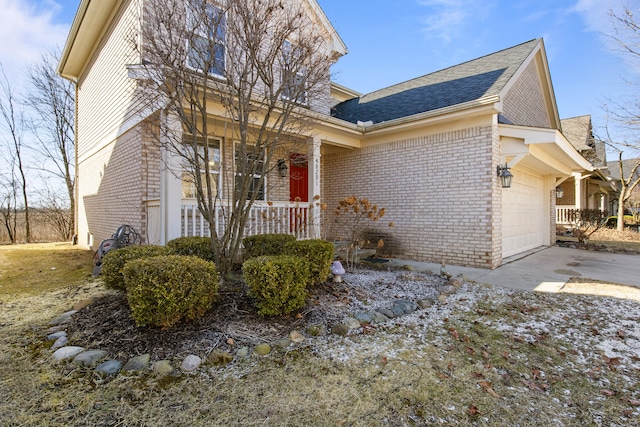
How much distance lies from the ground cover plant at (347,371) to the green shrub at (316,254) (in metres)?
0.40

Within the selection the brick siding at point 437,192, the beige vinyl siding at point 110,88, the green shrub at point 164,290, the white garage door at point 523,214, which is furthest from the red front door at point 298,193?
the white garage door at point 523,214

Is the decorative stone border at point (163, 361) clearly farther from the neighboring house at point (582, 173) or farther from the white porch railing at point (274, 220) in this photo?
the neighboring house at point (582, 173)

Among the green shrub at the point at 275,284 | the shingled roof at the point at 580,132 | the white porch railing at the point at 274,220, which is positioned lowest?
the green shrub at the point at 275,284

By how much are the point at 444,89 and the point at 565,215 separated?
38.6 feet

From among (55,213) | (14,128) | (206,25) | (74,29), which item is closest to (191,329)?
(206,25)

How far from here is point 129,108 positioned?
21.7 ft

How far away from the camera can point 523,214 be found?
889 cm

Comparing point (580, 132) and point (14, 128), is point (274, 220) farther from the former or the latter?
point (580, 132)

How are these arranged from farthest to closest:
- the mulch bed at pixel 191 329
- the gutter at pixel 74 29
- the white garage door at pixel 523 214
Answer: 1. the white garage door at pixel 523 214
2. the gutter at pixel 74 29
3. the mulch bed at pixel 191 329

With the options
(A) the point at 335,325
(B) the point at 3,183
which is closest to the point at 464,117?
(A) the point at 335,325

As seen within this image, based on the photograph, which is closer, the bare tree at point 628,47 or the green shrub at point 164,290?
the green shrub at point 164,290

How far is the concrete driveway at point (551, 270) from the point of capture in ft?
17.6

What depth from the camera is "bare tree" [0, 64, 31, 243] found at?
14.1 metres

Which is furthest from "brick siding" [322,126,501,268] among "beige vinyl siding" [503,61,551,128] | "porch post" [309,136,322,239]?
"beige vinyl siding" [503,61,551,128]
